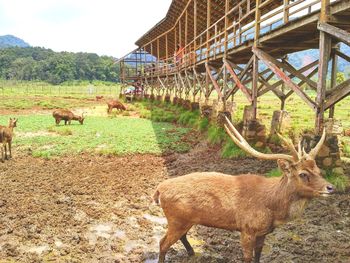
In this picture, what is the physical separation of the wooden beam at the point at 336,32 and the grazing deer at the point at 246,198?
267cm

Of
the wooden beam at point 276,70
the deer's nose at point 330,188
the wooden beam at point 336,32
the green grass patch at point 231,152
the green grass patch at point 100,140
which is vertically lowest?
the green grass patch at point 100,140

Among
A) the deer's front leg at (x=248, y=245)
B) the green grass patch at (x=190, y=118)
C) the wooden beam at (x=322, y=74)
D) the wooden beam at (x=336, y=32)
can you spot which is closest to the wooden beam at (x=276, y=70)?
the wooden beam at (x=322, y=74)

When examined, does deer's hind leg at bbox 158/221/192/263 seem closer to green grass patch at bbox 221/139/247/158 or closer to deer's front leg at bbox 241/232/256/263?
deer's front leg at bbox 241/232/256/263

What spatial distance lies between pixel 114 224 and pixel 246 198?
3024 mm

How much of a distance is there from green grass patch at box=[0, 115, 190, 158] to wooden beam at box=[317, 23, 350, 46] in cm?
722

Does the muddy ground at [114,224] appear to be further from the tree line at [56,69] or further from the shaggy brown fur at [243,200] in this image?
the tree line at [56,69]

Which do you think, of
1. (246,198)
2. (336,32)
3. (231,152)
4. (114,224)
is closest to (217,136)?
(231,152)

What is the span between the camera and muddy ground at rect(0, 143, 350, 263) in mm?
5691

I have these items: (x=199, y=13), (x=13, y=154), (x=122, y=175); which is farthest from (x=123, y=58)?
(x=122, y=175)

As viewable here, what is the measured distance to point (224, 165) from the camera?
1064 cm

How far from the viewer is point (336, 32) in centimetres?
686

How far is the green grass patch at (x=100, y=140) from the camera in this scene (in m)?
13.3

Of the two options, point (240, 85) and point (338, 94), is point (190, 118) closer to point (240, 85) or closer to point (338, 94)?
point (240, 85)

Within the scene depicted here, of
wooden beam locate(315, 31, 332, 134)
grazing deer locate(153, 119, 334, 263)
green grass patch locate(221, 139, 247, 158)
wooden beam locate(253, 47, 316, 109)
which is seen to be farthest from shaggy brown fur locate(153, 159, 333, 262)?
green grass patch locate(221, 139, 247, 158)
